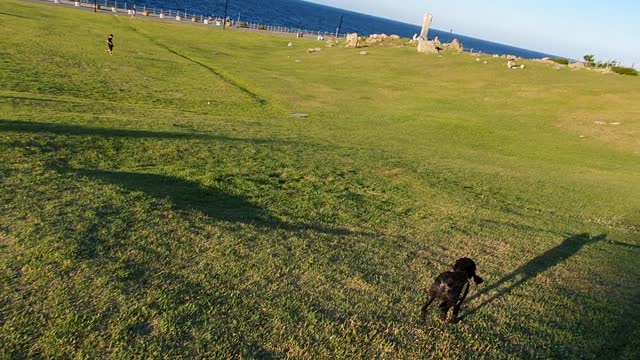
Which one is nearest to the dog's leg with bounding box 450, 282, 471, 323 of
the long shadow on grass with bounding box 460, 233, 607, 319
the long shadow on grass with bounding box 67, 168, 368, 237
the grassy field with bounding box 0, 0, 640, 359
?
the grassy field with bounding box 0, 0, 640, 359

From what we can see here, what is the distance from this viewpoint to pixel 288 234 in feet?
29.0

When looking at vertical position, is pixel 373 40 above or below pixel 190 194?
above

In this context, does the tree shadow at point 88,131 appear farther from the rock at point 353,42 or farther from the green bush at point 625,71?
the rock at point 353,42

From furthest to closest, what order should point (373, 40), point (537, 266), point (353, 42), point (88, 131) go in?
point (373, 40) < point (353, 42) < point (88, 131) < point (537, 266)

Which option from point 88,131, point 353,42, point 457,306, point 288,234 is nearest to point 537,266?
point 457,306

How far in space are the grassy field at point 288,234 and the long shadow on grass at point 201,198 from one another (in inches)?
2.6

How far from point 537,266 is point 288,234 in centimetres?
501

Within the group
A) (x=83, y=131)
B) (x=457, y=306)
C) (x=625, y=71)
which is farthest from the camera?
(x=625, y=71)

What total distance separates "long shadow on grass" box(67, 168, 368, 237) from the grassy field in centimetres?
7

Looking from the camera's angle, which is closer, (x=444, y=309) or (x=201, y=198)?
(x=444, y=309)

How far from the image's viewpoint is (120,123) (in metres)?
16.5

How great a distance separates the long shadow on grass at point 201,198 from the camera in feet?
30.7

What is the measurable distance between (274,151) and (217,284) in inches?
370

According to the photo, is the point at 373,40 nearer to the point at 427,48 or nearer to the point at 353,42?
the point at 353,42
